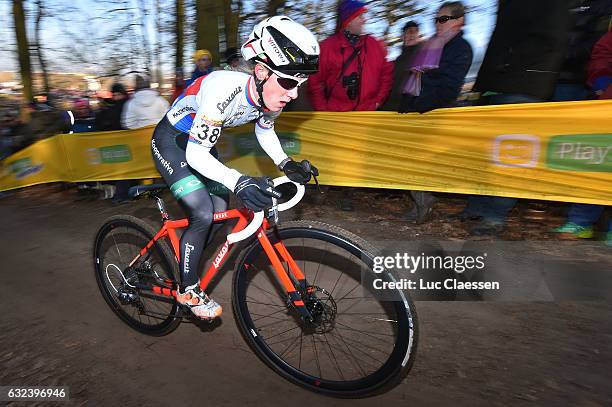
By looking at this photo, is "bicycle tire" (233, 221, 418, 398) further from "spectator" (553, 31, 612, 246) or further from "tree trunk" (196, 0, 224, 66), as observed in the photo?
"tree trunk" (196, 0, 224, 66)

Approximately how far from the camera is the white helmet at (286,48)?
236cm

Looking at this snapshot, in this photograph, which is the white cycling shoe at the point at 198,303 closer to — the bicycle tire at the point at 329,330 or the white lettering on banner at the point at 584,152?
the bicycle tire at the point at 329,330

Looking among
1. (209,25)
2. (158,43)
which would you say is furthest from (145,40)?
(209,25)

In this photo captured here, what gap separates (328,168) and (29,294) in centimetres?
369

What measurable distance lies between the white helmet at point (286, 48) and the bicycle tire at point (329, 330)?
880mm

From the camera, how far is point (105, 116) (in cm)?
781

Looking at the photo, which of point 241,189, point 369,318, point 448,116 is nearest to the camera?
point 241,189

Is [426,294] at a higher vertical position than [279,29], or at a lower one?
lower

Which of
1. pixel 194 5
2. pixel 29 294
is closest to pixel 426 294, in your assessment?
pixel 29 294

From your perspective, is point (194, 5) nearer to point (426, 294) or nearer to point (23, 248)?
point (23, 248)

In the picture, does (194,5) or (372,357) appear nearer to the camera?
(372,357)

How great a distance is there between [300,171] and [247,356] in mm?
1337

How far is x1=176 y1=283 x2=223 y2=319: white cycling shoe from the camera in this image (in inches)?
112

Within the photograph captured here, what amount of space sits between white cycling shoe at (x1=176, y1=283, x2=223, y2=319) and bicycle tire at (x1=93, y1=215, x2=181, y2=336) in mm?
215
